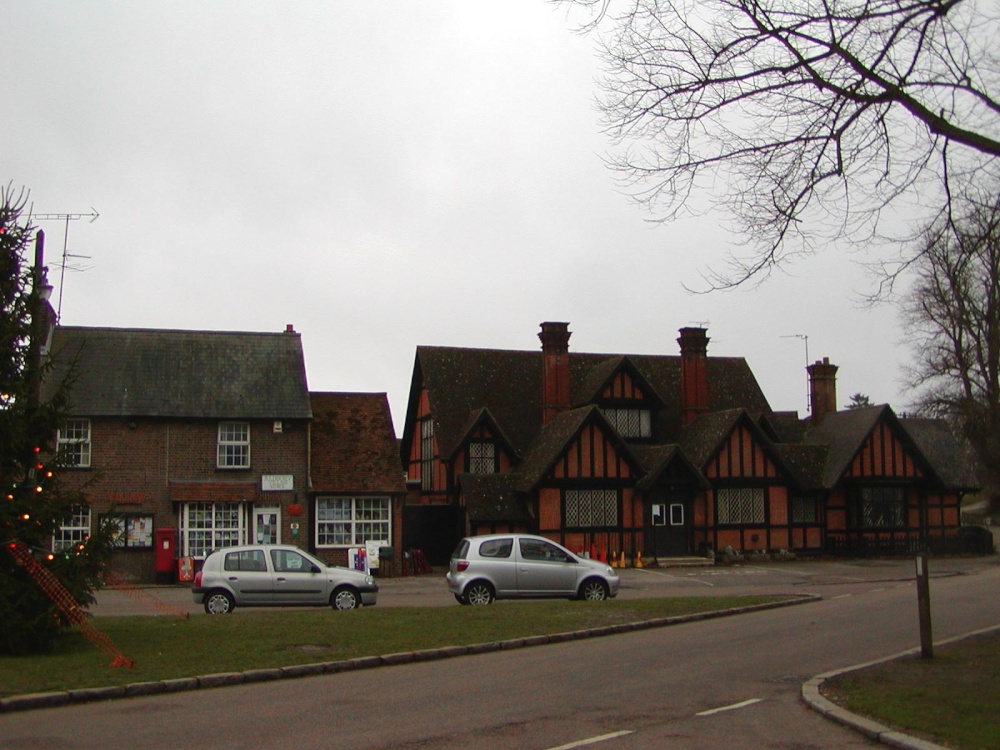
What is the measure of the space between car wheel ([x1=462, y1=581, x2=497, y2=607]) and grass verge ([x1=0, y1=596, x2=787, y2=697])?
1.13 metres

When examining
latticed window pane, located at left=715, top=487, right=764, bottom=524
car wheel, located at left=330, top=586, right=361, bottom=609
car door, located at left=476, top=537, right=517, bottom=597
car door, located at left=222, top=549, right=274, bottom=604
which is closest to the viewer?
car door, located at left=222, top=549, right=274, bottom=604

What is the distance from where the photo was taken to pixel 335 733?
9.85m

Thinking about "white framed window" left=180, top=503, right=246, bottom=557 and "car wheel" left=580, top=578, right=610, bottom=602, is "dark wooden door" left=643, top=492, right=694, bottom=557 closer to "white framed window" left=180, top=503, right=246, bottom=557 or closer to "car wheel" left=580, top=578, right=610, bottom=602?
"white framed window" left=180, top=503, right=246, bottom=557

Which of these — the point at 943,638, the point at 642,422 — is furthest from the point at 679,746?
the point at 642,422

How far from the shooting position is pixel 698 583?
103ft

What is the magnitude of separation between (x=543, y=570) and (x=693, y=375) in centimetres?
2213

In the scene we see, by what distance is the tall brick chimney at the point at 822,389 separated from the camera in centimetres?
4741

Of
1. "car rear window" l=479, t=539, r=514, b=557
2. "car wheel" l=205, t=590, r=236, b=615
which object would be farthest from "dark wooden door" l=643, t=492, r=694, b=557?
"car wheel" l=205, t=590, r=236, b=615

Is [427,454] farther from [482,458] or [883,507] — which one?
[883,507]

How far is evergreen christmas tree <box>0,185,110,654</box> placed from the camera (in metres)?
14.5

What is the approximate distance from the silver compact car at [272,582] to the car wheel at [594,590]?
180 inches

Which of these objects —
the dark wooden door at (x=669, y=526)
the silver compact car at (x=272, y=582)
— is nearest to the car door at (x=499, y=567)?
the silver compact car at (x=272, y=582)

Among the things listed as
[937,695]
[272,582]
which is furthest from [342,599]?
[937,695]

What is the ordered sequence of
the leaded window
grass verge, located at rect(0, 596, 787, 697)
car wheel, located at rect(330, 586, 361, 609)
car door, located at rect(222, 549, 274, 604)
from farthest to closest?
the leaded window < car wheel, located at rect(330, 586, 361, 609) < car door, located at rect(222, 549, 274, 604) < grass verge, located at rect(0, 596, 787, 697)
